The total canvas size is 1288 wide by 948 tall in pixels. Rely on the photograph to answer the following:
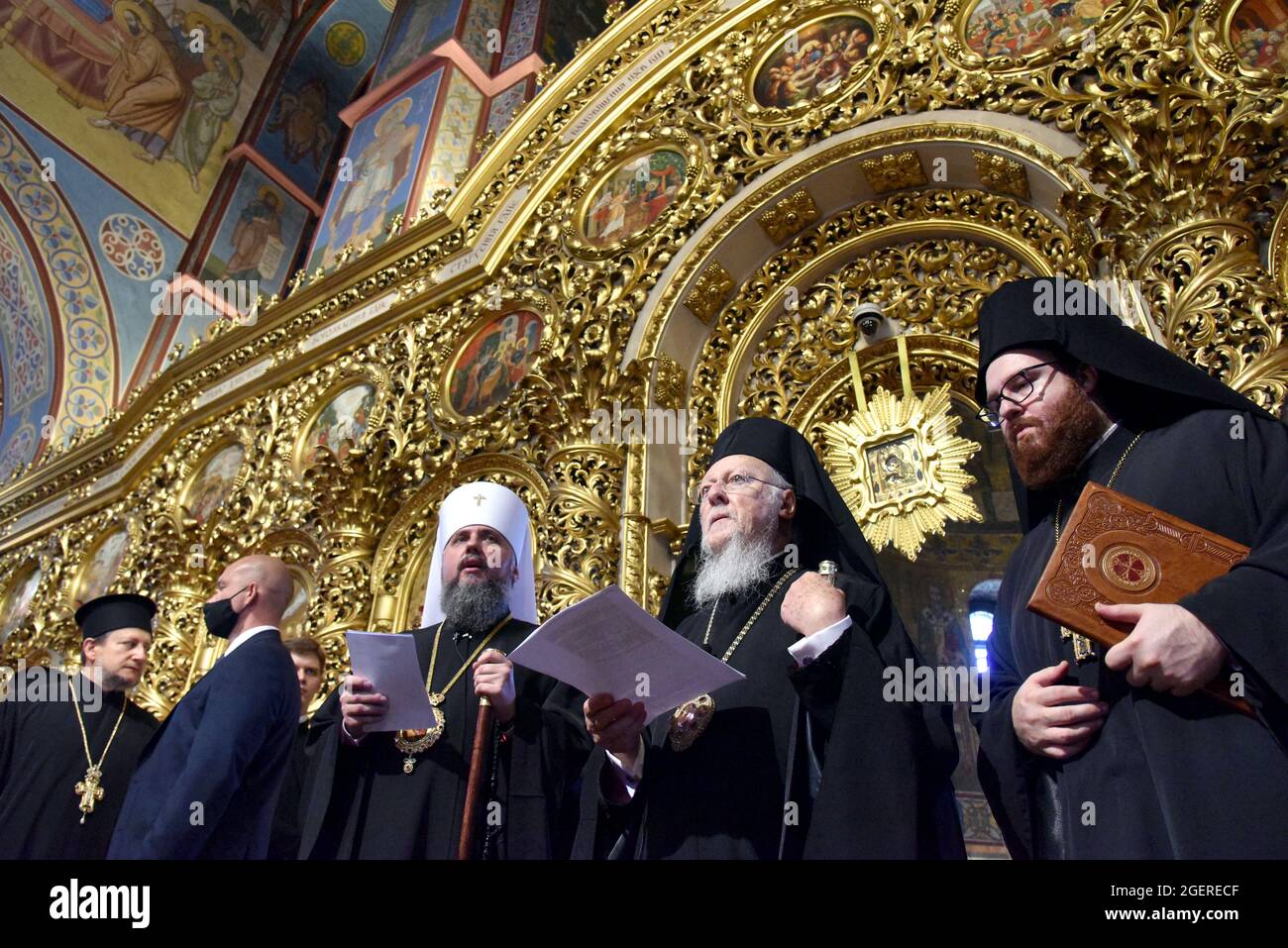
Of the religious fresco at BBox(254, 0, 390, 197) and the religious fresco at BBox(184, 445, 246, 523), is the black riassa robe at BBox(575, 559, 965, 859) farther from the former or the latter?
the religious fresco at BBox(254, 0, 390, 197)

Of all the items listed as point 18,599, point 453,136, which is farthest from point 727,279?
point 18,599

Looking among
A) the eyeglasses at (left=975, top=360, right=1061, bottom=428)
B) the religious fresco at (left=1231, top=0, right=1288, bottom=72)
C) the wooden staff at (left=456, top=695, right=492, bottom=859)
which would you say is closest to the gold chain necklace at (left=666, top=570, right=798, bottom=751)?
the wooden staff at (left=456, top=695, right=492, bottom=859)

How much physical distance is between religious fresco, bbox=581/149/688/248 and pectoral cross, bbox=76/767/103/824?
3.79 m

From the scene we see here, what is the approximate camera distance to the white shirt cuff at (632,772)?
2.41 meters

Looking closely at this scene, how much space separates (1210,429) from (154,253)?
40.8ft

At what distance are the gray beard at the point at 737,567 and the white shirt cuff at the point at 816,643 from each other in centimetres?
54

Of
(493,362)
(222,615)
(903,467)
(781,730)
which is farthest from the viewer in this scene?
(493,362)

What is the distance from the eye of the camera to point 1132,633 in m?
1.67

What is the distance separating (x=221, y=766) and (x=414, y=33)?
9.23m

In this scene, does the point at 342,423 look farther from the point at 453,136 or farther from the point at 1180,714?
the point at 1180,714

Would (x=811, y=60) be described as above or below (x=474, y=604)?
above

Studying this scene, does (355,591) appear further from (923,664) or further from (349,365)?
(923,664)

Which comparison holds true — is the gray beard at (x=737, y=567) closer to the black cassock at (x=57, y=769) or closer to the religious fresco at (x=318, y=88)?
the black cassock at (x=57, y=769)

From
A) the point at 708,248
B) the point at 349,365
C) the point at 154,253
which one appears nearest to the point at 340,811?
the point at 708,248
